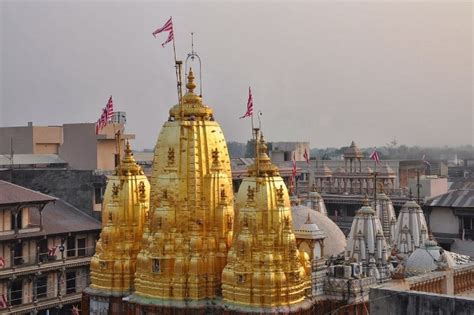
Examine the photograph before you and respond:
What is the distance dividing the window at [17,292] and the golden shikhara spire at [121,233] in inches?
442

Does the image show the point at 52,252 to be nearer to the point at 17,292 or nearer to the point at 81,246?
the point at 81,246

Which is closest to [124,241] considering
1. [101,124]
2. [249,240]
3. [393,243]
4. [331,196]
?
[249,240]

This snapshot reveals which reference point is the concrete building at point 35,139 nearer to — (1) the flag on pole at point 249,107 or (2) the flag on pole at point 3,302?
(2) the flag on pole at point 3,302

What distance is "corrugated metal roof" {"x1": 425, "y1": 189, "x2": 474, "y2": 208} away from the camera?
2247 inches

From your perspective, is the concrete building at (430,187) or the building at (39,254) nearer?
the building at (39,254)

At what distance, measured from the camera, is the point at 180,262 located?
32.0 metres

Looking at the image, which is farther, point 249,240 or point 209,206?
point 209,206

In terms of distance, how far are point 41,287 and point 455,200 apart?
33511 mm

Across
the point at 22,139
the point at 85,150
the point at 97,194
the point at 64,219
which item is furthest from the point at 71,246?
the point at 22,139

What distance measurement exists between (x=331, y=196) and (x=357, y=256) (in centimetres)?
3593

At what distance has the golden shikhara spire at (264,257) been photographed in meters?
30.0

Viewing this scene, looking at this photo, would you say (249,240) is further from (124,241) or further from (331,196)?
(331,196)

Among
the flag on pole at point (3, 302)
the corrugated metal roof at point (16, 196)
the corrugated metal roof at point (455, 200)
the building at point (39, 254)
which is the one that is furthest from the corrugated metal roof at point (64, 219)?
the corrugated metal roof at point (455, 200)

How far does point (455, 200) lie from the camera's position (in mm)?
58188
